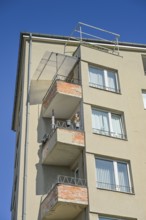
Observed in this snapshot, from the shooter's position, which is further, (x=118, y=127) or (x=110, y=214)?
(x=118, y=127)

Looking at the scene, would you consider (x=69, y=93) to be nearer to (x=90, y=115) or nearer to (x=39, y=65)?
(x=90, y=115)

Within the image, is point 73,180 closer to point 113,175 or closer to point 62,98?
point 113,175

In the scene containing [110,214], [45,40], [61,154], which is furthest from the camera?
[45,40]

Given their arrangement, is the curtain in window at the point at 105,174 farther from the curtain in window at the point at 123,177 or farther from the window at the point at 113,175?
the curtain in window at the point at 123,177

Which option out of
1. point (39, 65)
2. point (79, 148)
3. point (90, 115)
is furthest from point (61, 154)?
point (39, 65)

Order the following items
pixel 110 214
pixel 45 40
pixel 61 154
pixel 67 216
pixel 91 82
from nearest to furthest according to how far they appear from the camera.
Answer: pixel 110 214 → pixel 67 216 → pixel 61 154 → pixel 91 82 → pixel 45 40

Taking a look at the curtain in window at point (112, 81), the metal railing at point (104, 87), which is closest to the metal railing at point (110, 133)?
the metal railing at point (104, 87)

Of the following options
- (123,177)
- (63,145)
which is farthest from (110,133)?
(63,145)

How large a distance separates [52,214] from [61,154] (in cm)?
311

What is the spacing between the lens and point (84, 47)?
23.4 meters

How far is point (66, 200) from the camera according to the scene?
17.7 meters

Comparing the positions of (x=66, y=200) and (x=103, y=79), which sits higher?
(x=103, y=79)

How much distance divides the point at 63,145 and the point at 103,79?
5.38 metres

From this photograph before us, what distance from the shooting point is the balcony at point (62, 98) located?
69.8ft
